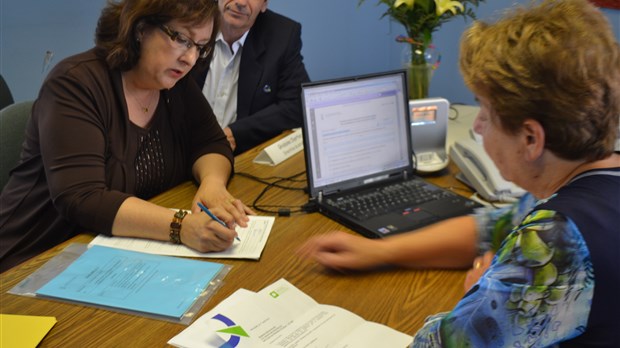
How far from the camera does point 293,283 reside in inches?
46.3

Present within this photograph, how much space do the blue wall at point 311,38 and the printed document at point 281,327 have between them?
254cm

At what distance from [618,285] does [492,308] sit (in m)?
0.16

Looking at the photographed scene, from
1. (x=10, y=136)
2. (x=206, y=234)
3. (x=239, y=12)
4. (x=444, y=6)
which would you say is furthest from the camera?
(x=239, y=12)

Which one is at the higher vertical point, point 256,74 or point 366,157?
point 256,74

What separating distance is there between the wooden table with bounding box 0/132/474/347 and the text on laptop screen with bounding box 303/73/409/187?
0.65 ft

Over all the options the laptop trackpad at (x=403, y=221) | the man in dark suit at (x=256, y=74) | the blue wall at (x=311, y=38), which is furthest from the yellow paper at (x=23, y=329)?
the blue wall at (x=311, y=38)

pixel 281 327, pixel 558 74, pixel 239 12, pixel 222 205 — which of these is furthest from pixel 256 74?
pixel 558 74

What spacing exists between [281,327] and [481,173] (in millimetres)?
812

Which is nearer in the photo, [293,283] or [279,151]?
[293,283]

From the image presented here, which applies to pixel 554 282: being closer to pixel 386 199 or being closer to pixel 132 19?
pixel 386 199

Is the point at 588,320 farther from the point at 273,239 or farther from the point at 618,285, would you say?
the point at 273,239

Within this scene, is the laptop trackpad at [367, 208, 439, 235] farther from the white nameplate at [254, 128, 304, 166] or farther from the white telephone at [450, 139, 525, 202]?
the white nameplate at [254, 128, 304, 166]

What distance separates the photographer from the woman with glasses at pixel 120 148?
1.37 meters

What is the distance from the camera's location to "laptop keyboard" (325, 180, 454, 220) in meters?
1.44
